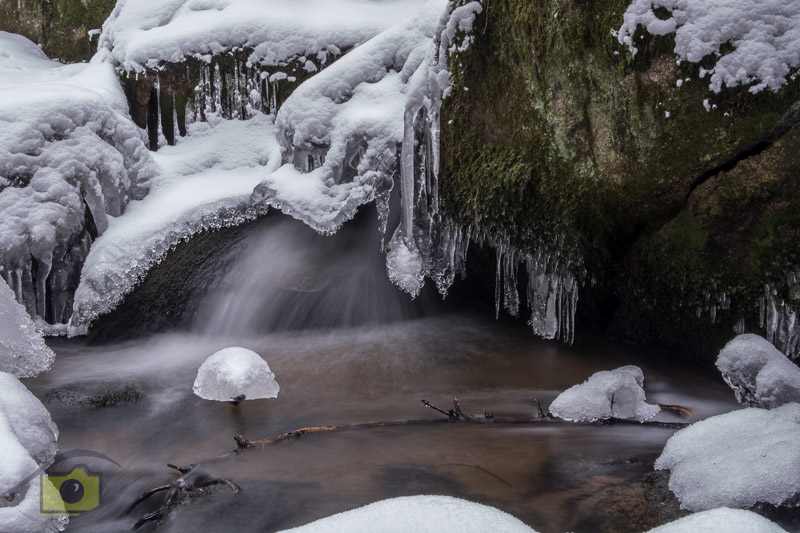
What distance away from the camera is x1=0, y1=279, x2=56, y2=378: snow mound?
3.83 metres

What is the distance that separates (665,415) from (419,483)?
60.2 inches

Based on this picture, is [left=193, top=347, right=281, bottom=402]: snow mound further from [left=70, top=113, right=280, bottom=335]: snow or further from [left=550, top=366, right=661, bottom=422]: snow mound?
[left=550, top=366, right=661, bottom=422]: snow mound

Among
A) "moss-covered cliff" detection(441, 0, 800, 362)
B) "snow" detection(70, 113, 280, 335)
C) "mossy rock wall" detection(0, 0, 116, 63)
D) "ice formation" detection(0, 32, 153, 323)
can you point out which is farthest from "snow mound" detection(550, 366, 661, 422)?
"mossy rock wall" detection(0, 0, 116, 63)

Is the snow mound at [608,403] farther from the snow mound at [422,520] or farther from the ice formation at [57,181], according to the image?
the ice formation at [57,181]

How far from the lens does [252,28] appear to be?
5.89m

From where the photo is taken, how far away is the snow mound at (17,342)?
3.83 m

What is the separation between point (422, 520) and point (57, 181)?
4303 mm

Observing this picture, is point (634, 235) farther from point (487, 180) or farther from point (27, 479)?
point (27, 479)

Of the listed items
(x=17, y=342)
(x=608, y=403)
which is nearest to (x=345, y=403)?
(x=608, y=403)

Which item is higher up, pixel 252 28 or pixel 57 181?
pixel 252 28

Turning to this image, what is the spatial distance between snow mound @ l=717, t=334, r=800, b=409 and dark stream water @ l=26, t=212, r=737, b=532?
359 millimetres

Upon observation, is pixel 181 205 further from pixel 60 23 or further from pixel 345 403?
pixel 60 23

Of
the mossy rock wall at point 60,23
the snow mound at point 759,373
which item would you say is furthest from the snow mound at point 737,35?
the mossy rock wall at point 60,23

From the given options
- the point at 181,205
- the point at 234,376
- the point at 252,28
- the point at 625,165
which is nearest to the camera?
the point at 625,165
